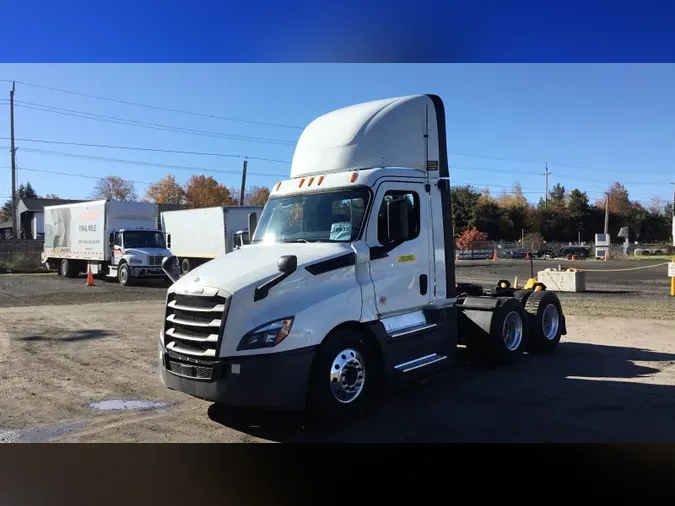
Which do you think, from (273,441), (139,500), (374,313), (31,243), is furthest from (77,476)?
(31,243)

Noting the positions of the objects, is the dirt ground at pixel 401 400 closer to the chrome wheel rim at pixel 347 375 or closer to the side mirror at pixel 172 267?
the chrome wheel rim at pixel 347 375

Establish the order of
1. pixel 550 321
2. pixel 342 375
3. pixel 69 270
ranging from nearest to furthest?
pixel 342 375
pixel 550 321
pixel 69 270

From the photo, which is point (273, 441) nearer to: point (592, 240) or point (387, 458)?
point (387, 458)

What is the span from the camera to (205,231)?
A: 25.9 m

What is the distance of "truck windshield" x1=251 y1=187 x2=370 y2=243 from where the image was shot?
577cm

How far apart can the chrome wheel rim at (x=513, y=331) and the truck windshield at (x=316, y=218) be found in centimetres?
356

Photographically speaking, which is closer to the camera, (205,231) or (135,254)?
(135,254)

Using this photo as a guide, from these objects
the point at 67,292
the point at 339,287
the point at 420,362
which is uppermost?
the point at 339,287

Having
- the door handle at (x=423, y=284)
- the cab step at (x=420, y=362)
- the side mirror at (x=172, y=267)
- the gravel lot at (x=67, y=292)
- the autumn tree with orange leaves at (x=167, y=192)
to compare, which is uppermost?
the autumn tree with orange leaves at (x=167, y=192)

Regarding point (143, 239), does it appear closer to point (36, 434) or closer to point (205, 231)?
point (205, 231)

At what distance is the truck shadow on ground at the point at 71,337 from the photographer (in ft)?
34.2

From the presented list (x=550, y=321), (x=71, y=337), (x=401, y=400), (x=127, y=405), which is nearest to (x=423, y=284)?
(x=401, y=400)

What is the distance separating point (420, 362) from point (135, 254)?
19.3m

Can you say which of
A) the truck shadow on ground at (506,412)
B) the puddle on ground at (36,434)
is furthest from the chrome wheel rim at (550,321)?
the puddle on ground at (36,434)
